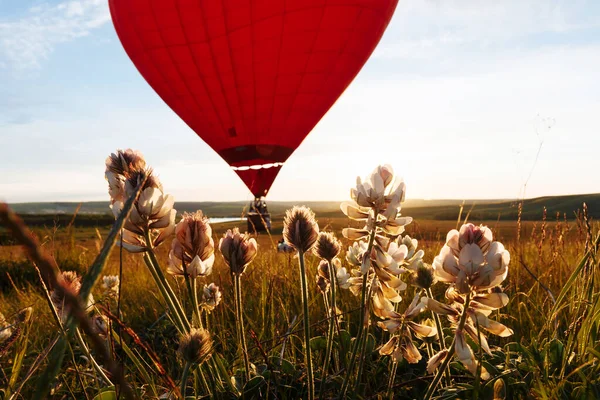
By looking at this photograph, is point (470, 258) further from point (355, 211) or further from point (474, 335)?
point (355, 211)

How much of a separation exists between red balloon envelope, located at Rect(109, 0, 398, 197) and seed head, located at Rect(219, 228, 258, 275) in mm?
9258

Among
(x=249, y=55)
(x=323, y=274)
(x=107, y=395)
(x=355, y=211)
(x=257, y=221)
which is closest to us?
(x=107, y=395)

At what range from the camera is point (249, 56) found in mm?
10953

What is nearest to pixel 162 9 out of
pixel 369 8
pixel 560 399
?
pixel 369 8

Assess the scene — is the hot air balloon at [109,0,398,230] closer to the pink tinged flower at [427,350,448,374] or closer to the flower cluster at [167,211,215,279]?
the flower cluster at [167,211,215,279]

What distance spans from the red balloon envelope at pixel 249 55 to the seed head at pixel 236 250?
9258mm

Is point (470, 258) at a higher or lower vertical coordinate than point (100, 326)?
higher

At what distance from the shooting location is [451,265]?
1.50 meters

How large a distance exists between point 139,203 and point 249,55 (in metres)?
9.99

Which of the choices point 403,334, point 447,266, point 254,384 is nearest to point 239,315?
point 254,384

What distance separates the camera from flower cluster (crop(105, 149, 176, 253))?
150 centimetres

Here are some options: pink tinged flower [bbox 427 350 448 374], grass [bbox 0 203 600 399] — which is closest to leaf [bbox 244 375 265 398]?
grass [bbox 0 203 600 399]

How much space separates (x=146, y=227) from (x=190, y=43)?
9826 millimetres

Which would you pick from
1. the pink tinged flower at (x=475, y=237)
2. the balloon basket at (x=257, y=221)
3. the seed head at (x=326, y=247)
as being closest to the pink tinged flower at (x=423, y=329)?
the seed head at (x=326, y=247)
